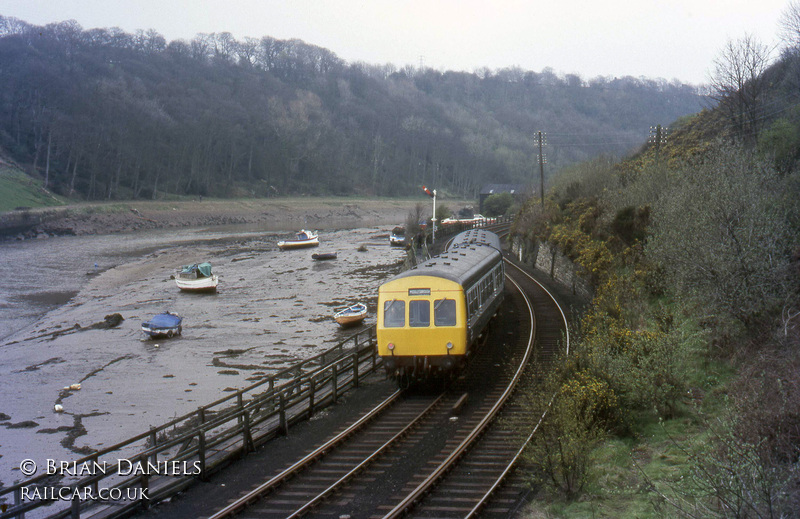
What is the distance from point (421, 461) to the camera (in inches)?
472

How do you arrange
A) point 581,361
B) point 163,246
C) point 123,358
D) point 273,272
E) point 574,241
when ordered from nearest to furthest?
point 581,361 → point 123,358 → point 574,241 → point 273,272 → point 163,246

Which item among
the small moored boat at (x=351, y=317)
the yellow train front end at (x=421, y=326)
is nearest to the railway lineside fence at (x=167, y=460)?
the yellow train front end at (x=421, y=326)

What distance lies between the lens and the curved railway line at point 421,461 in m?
10.1

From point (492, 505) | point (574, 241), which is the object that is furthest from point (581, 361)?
point (574, 241)

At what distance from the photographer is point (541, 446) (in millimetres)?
10547

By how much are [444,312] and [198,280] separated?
32.3 metres

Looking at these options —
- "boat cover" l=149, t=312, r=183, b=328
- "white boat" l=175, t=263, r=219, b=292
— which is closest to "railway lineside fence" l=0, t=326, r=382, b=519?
"boat cover" l=149, t=312, r=183, b=328

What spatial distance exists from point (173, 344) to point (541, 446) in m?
24.1

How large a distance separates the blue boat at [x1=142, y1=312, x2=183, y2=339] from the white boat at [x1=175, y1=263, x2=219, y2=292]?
1248cm

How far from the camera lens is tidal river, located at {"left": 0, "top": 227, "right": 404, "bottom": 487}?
20484mm

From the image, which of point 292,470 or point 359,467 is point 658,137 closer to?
point 359,467

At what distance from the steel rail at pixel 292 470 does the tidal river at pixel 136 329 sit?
26.0ft

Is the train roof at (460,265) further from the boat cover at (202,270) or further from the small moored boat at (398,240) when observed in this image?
the small moored boat at (398,240)

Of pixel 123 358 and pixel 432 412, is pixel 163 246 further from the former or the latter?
pixel 432 412
